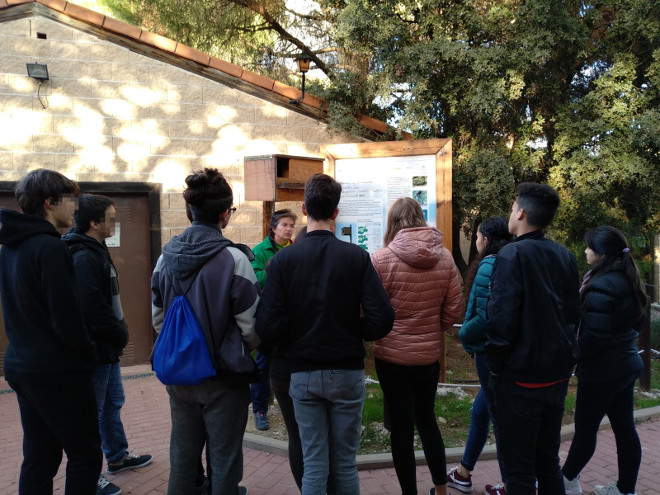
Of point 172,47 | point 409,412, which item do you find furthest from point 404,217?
point 172,47

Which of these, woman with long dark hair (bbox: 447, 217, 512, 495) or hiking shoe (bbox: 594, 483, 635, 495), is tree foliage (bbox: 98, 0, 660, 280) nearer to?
woman with long dark hair (bbox: 447, 217, 512, 495)

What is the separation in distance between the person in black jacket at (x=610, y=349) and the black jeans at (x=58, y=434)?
9.24 ft

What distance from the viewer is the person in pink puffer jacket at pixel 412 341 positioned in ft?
9.97

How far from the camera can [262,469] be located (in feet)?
13.0

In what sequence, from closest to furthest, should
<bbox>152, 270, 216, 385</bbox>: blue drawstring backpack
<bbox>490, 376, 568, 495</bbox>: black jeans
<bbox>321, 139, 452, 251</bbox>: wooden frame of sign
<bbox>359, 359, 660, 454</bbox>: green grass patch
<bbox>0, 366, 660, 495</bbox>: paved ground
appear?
<bbox>152, 270, 216, 385</bbox>: blue drawstring backpack → <bbox>490, 376, 568, 495</bbox>: black jeans → <bbox>0, 366, 660, 495</bbox>: paved ground → <bbox>359, 359, 660, 454</bbox>: green grass patch → <bbox>321, 139, 452, 251</bbox>: wooden frame of sign

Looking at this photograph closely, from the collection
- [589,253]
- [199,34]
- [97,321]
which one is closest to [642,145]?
[589,253]

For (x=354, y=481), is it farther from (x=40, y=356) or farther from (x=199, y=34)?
(x=199, y=34)

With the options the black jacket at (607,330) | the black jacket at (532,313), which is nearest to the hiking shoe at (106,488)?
the black jacket at (532,313)

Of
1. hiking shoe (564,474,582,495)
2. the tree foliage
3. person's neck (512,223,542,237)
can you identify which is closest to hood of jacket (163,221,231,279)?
person's neck (512,223,542,237)

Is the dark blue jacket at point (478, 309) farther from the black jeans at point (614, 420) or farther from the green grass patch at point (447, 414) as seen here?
the green grass patch at point (447, 414)

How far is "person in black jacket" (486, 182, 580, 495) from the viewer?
8.62ft

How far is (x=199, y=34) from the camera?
923 centimetres

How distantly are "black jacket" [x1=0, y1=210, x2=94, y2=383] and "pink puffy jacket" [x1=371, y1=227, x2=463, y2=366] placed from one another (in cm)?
164

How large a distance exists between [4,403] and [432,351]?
478cm
